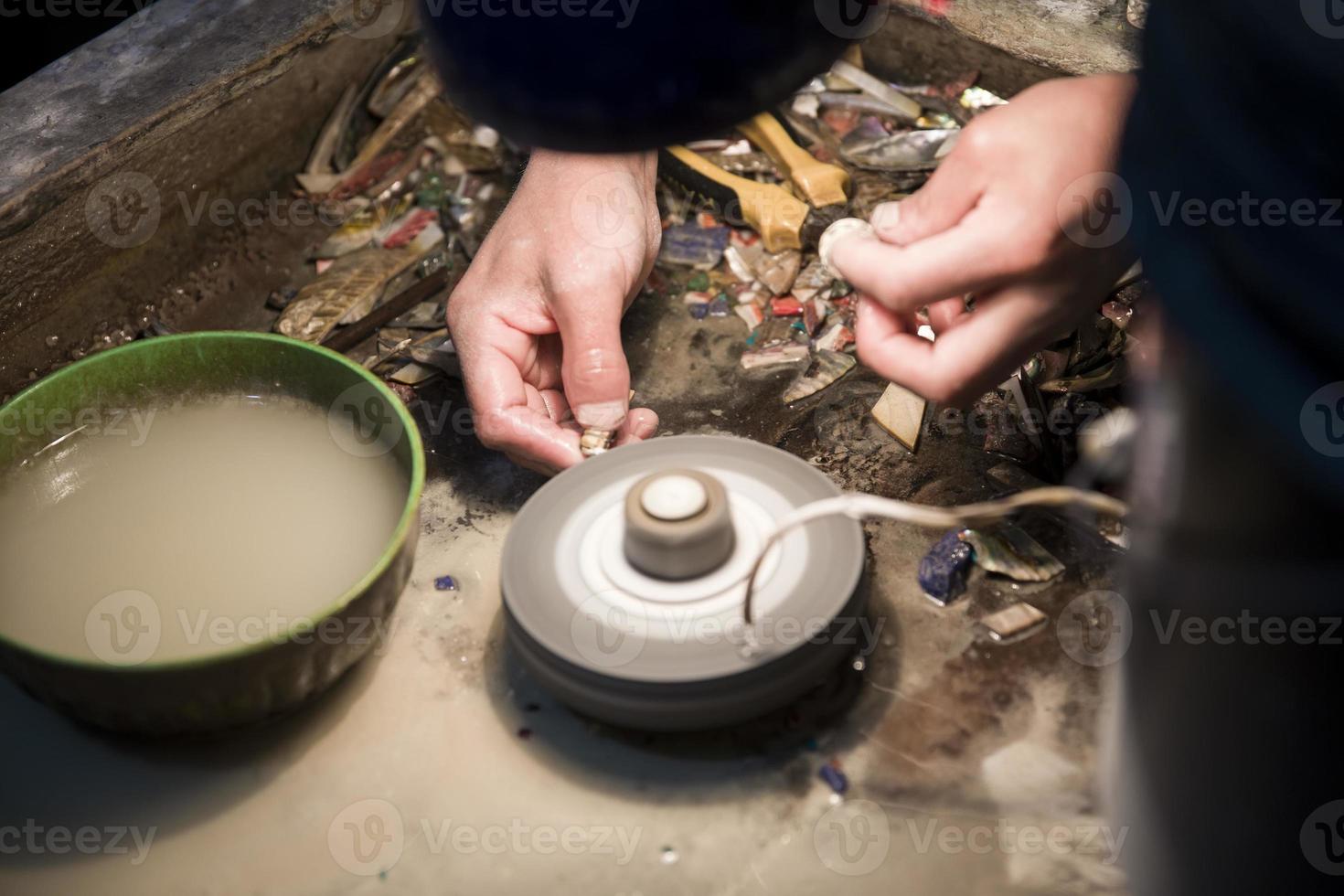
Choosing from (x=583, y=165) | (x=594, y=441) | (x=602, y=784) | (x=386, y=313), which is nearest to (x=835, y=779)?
(x=602, y=784)

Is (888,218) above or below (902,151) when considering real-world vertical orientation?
above

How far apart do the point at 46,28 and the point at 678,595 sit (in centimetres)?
314

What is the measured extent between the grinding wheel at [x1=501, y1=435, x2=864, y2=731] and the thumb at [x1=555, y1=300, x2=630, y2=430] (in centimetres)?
24

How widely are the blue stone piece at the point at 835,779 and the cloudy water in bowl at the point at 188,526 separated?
28.5 inches

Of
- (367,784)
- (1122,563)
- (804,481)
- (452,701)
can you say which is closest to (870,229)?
(804,481)

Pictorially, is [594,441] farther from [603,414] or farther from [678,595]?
[678,595]

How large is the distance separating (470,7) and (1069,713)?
1.25 metres

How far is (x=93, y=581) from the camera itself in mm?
1708

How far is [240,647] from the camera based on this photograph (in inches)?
56.8

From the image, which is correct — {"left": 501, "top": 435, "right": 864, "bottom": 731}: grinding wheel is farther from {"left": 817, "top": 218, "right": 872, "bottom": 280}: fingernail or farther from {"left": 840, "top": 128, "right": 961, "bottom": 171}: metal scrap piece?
{"left": 840, "top": 128, "right": 961, "bottom": 171}: metal scrap piece

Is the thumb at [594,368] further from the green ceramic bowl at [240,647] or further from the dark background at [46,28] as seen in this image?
the dark background at [46,28]

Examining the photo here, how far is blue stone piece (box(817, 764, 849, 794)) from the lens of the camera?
1.59 metres

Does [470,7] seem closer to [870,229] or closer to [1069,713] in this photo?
[870,229]

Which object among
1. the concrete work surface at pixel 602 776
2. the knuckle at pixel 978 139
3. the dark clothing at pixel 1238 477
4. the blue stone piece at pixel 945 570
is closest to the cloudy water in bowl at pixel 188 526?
the concrete work surface at pixel 602 776
